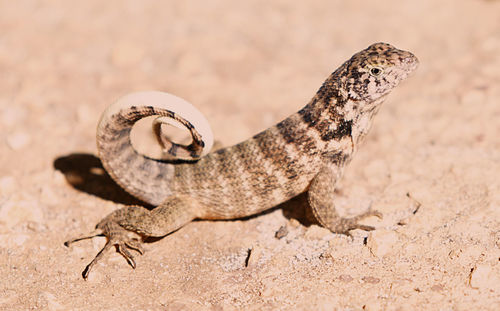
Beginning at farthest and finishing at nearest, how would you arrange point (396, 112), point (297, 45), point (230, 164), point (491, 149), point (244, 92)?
1. point (297, 45)
2. point (244, 92)
3. point (396, 112)
4. point (491, 149)
5. point (230, 164)

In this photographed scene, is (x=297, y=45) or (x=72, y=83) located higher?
(x=297, y=45)

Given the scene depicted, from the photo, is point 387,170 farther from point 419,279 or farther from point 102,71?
point 102,71

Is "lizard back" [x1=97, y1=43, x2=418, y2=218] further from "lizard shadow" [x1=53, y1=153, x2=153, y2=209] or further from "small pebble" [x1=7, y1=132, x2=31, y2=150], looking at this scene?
"small pebble" [x1=7, y1=132, x2=31, y2=150]

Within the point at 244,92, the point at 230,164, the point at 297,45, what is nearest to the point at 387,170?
the point at 230,164

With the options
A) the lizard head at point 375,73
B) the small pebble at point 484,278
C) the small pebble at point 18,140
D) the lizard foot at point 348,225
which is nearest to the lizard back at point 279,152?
the lizard head at point 375,73

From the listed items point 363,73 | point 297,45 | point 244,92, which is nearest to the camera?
point 363,73

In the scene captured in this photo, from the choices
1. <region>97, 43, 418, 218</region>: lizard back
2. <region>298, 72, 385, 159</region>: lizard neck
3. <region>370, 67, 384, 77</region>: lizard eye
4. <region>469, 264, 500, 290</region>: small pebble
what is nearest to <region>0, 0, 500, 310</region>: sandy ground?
<region>469, 264, 500, 290</region>: small pebble

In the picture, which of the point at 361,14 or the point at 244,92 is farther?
the point at 361,14
